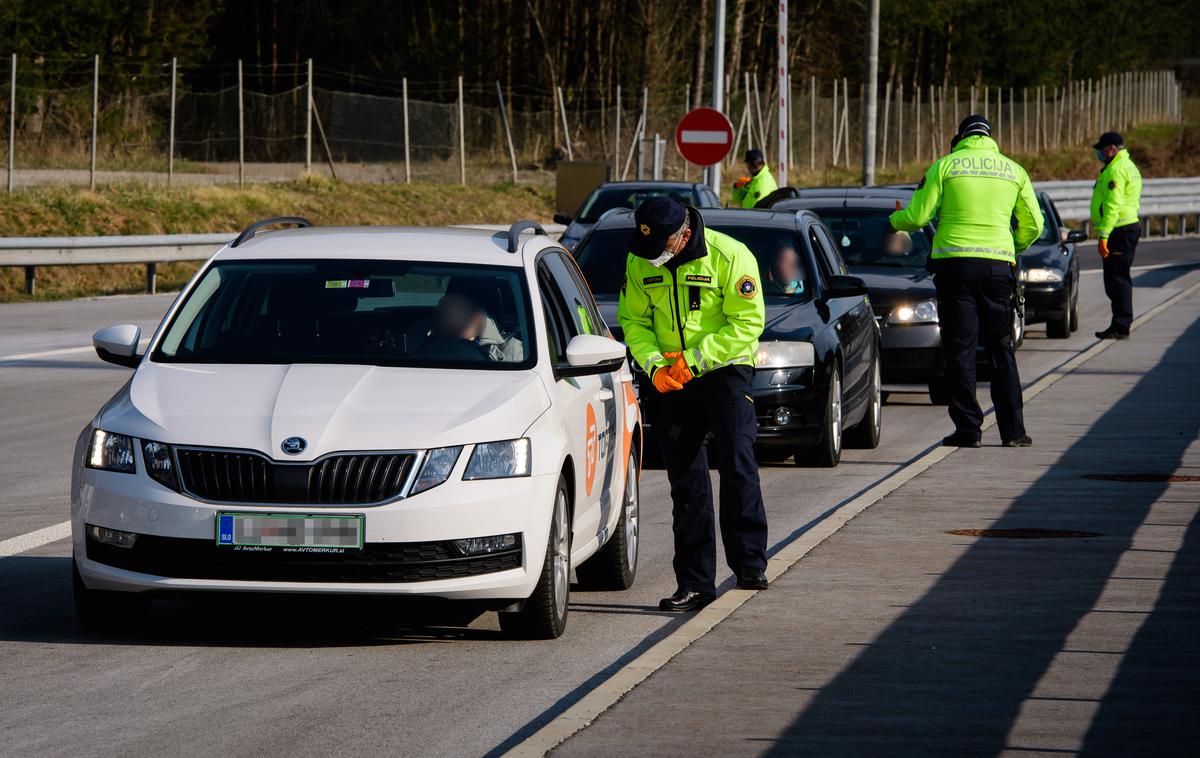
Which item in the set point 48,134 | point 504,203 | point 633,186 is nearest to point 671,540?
point 633,186

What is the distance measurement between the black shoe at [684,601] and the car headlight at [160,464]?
2.09m

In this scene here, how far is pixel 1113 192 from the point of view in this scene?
74.9ft

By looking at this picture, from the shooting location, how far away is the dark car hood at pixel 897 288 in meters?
17.2

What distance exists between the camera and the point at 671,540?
414 inches

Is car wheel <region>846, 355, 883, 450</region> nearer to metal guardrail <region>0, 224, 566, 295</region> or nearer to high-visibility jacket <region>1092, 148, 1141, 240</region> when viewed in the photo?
high-visibility jacket <region>1092, 148, 1141, 240</region>

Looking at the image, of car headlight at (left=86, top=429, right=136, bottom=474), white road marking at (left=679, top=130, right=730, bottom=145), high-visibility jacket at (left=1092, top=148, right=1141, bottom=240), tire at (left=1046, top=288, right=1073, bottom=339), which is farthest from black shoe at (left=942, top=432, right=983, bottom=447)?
white road marking at (left=679, top=130, right=730, bottom=145)

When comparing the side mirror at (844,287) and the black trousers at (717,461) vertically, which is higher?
the side mirror at (844,287)

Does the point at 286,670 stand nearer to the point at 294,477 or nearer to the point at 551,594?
the point at 294,477

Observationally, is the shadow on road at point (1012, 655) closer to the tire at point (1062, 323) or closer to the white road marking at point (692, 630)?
the white road marking at point (692, 630)

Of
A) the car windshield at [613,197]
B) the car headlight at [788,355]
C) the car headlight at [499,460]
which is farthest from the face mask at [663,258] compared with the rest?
the car windshield at [613,197]

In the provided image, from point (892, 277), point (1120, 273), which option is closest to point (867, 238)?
point (892, 277)

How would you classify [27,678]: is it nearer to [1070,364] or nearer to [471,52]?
[1070,364]

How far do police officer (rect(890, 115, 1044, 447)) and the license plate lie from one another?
24.0 ft

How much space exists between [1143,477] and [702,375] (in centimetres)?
472
